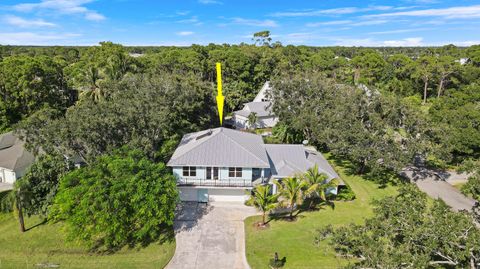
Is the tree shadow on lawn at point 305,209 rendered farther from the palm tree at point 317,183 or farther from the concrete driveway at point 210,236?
the concrete driveway at point 210,236

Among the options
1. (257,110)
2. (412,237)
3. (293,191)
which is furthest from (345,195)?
(257,110)

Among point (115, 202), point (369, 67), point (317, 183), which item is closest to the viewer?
point (115, 202)

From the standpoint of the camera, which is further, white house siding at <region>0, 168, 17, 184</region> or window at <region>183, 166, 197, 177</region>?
white house siding at <region>0, 168, 17, 184</region>

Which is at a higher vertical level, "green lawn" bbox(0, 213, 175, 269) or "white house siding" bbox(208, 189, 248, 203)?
"white house siding" bbox(208, 189, 248, 203)

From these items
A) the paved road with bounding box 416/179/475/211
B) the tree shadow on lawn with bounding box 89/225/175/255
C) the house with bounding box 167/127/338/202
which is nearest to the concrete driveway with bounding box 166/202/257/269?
the tree shadow on lawn with bounding box 89/225/175/255

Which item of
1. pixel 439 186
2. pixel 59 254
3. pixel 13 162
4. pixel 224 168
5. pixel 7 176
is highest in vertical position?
pixel 224 168

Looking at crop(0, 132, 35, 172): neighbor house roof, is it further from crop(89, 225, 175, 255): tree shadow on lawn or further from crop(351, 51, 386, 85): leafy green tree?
crop(351, 51, 386, 85): leafy green tree

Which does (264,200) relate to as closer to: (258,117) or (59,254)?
(59,254)

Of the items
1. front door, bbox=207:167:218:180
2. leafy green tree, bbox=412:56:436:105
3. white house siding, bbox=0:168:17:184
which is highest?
leafy green tree, bbox=412:56:436:105

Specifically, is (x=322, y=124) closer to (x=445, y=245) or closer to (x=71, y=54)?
(x=445, y=245)
